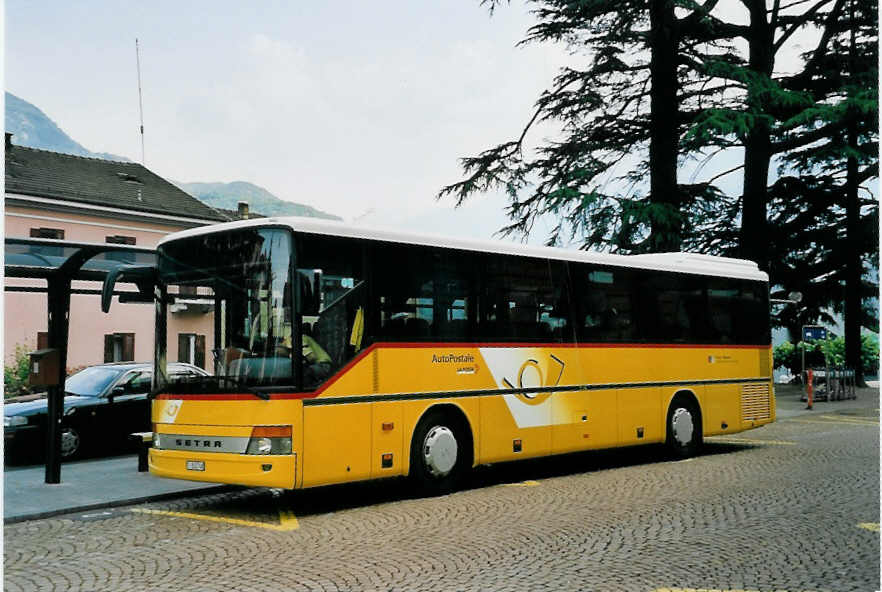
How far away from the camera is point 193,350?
35.0 ft

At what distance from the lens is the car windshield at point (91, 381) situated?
16516 millimetres

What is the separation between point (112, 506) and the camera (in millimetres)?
11430

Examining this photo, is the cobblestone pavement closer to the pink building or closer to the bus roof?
the bus roof

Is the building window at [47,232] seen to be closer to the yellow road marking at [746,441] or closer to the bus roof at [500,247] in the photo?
the yellow road marking at [746,441]

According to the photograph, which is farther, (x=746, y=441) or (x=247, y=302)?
(x=746, y=441)

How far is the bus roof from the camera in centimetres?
1062

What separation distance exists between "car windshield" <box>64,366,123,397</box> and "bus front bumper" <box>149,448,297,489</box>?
637 centimetres

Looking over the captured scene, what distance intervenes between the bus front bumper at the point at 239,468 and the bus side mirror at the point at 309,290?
150 centimetres

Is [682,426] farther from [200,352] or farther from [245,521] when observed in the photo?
[200,352]

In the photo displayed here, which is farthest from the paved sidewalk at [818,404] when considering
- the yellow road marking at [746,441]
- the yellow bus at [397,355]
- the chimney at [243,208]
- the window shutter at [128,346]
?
the chimney at [243,208]

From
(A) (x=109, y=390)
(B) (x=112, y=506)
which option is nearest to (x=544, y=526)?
(B) (x=112, y=506)

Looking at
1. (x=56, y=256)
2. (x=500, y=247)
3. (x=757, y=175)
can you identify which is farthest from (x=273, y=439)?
(x=757, y=175)

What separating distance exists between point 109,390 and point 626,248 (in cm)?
1358

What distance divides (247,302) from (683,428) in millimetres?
8353
